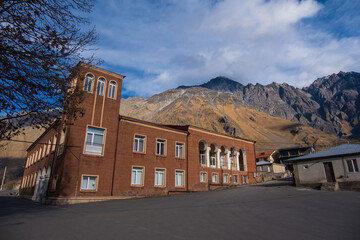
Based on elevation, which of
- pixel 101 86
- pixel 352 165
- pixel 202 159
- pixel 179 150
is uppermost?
pixel 101 86

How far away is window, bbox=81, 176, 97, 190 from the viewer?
17.5 metres

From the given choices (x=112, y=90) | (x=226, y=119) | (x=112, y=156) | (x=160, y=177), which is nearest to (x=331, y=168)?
(x=160, y=177)

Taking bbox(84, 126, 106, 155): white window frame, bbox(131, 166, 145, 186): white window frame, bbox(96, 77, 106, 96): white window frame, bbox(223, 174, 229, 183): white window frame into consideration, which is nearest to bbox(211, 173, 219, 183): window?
bbox(223, 174, 229, 183): white window frame

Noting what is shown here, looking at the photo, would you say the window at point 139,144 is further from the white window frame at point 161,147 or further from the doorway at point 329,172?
the doorway at point 329,172

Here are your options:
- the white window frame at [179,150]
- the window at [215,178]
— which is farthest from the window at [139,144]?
the window at [215,178]

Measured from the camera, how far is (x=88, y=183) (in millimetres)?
17812

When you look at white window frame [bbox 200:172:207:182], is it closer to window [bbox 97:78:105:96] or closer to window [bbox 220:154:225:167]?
window [bbox 220:154:225:167]

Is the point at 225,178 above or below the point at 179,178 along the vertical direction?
above

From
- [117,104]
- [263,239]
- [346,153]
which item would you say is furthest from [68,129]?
[346,153]

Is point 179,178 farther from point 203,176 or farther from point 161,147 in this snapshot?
point 203,176

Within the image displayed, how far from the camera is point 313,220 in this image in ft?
26.7

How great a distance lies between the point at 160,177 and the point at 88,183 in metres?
7.31

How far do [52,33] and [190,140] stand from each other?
20.8m

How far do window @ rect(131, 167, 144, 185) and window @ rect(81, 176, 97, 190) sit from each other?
3551 mm
